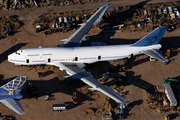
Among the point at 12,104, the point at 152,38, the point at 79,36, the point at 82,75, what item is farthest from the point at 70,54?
the point at 152,38

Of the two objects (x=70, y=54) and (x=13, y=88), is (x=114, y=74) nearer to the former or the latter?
(x=70, y=54)

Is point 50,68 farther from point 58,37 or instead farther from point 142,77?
point 142,77

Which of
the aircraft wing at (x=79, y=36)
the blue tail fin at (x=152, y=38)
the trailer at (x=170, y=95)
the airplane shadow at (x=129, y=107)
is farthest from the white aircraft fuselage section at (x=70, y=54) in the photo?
the airplane shadow at (x=129, y=107)

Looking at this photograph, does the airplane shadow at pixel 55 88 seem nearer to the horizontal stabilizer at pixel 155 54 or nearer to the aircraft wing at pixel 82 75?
the aircraft wing at pixel 82 75

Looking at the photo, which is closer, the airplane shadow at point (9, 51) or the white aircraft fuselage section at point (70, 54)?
the white aircraft fuselage section at point (70, 54)

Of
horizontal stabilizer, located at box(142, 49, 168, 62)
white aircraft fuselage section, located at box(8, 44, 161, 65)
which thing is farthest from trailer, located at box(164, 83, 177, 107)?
white aircraft fuselage section, located at box(8, 44, 161, 65)
